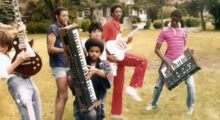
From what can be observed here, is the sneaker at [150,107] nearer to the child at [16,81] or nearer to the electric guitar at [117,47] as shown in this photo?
the electric guitar at [117,47]

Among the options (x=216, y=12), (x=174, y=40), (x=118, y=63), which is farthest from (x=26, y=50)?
(x=216, y=12)

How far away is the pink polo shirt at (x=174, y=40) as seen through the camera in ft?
28.8

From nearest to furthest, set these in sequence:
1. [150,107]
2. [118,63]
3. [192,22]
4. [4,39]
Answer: [4,39] → [118,63] → [150,107] → [192,22]

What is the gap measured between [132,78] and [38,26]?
3670cm

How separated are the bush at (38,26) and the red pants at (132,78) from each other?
36.2 meters

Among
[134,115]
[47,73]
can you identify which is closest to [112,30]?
[134,115]

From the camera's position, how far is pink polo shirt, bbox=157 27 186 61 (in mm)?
8781

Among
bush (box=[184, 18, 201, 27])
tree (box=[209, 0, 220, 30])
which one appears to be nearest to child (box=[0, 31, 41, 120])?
tree (box=[209, 0, 220, 30])

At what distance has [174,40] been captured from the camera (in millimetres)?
8789

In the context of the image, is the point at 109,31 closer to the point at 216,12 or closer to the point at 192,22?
the point at 216,12

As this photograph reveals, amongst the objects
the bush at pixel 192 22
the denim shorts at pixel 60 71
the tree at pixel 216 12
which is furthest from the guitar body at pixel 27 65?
the bush at pixel 192 22

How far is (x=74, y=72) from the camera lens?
599cm

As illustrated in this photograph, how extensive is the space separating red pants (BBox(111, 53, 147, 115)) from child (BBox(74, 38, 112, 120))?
1.73m

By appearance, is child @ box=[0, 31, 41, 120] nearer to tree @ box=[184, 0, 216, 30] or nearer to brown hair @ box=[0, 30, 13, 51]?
brown hair @ box=[0, 30, 13, 51]
